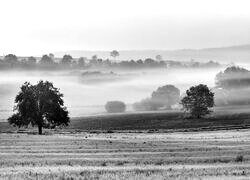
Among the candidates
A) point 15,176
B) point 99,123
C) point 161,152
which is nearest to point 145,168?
point 15,176

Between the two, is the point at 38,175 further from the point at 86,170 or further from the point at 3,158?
the point at 3,158

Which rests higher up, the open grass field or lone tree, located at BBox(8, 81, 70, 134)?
lone tree, located at BBox(8, 81, 70, 134)

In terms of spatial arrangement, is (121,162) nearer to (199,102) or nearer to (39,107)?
(39,107)

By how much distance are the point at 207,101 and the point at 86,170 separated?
10993cm

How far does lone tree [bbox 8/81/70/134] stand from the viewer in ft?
319

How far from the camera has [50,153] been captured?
49.8m

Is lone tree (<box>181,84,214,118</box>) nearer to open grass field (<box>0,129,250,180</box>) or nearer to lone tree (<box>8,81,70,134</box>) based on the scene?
lone tree (<box>8,81,70,134</box>)

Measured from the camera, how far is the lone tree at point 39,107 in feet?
319

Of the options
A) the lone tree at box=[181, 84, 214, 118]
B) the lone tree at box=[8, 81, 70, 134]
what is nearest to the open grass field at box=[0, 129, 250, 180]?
the lone tree at box=[8, 81, 70, 134]

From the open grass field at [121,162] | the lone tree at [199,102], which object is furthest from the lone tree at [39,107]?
the lone tree at [199,102]

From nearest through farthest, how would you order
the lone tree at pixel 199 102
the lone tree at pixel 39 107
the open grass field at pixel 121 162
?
the open grass field at pixel 121 162 → the lone tree at pixel 39 107 → the lone tree at pixel 199 102

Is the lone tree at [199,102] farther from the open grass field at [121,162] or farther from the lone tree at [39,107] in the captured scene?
the open grass field at [121,162]

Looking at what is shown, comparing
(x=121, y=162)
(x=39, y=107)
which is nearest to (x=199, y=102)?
(x=39, y=107)

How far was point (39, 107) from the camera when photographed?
98438 millimetres
